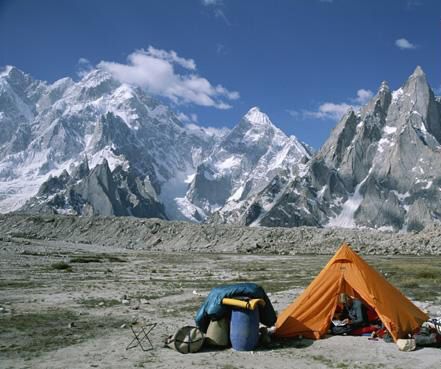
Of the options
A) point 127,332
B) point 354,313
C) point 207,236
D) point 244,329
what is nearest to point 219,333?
point 244,329

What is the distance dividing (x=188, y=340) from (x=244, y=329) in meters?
1.89

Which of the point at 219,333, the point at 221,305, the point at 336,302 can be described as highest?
the point at 336,302

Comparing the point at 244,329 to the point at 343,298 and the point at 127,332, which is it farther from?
the point at 343,298

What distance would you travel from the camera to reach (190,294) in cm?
2884

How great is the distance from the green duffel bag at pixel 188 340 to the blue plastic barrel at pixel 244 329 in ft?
3.57

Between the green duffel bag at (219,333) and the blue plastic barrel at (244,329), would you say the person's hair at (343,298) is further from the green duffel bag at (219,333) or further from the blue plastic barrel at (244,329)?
the green duffel bag at (219,333)

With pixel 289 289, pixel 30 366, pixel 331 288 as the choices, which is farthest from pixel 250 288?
pixel 289 289

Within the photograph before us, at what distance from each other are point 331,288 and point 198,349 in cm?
601

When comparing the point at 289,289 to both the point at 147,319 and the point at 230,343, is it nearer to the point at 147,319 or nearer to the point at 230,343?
the point at 147,319

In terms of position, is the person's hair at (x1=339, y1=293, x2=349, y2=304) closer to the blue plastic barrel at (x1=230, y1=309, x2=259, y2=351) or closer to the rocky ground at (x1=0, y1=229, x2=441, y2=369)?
the rocky ground at (x1=0, y1=229, x2=441, y2=369)

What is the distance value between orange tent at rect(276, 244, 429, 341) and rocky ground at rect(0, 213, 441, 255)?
87706 millimetres

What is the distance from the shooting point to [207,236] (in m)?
134

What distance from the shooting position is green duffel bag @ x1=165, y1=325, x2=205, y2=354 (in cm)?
1538

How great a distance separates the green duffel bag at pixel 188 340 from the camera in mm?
15383
